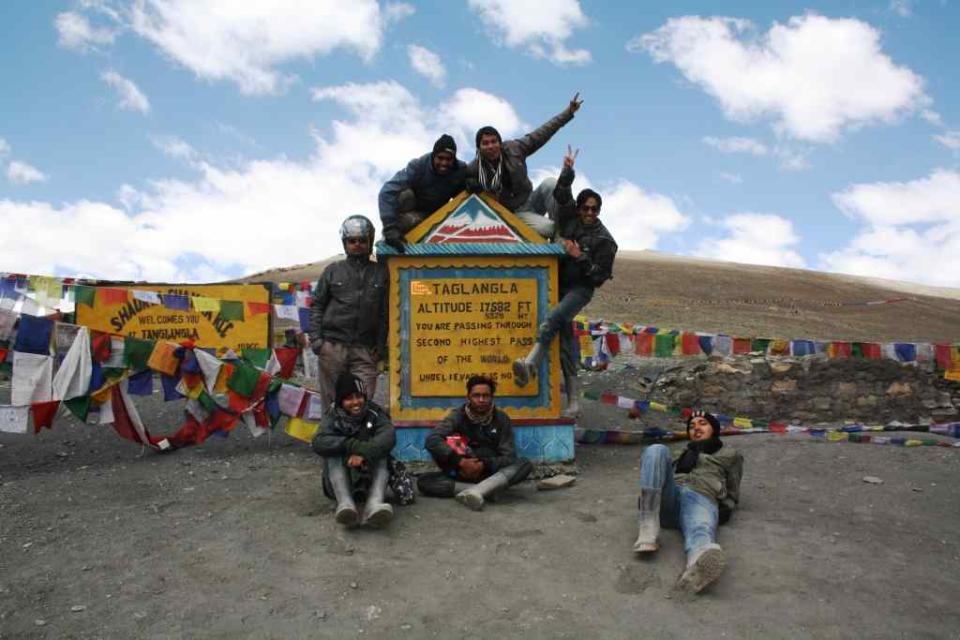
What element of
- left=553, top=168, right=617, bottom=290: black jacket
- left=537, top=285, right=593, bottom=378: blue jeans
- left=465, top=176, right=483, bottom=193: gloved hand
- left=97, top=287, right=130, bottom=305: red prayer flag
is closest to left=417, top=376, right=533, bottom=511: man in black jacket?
left=537, top=285, right=593, bottom=378: blue jeans

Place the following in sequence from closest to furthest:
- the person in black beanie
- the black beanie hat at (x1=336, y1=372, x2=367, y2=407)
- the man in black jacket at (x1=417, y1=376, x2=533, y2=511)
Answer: the person in black beanie
the black beanie hat at (x1=336, y1=372, x2=367, y2=407)
the man in black jacket at (x1=417, y1=376, x2=533, y2=511)

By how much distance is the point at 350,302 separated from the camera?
7379mm

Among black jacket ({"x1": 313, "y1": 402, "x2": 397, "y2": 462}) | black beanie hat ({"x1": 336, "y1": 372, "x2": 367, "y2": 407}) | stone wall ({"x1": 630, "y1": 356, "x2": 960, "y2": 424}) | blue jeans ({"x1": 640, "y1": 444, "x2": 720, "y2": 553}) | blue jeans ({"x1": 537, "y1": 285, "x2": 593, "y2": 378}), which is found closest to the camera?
blue jeans ({"x1": 640, "y1": 444, "x2": 720, "y2": 553})

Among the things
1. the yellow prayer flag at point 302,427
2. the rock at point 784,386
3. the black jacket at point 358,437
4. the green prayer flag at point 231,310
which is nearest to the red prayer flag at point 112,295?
the green prayer flag at point 231,310

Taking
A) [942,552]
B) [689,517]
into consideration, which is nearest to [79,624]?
[689,517]

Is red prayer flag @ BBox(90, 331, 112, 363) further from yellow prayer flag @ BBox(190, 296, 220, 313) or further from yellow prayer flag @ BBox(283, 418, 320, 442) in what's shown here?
yellow prayer flag @ BBox(190, 296, 220, 313)

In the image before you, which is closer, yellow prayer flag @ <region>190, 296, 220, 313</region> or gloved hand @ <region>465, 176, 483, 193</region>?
gloved hand @ <region>465, 176, 483, 193</region>

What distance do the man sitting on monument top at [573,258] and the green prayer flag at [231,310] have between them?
6.39m

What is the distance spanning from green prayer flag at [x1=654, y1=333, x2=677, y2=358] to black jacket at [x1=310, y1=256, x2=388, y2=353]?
556 cm

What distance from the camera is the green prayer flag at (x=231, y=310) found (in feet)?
39.2

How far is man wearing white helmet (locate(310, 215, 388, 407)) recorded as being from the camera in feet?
24.2

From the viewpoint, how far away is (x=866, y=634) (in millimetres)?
3906

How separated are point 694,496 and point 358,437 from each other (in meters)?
2.56

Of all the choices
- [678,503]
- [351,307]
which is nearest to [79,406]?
[351,307]
